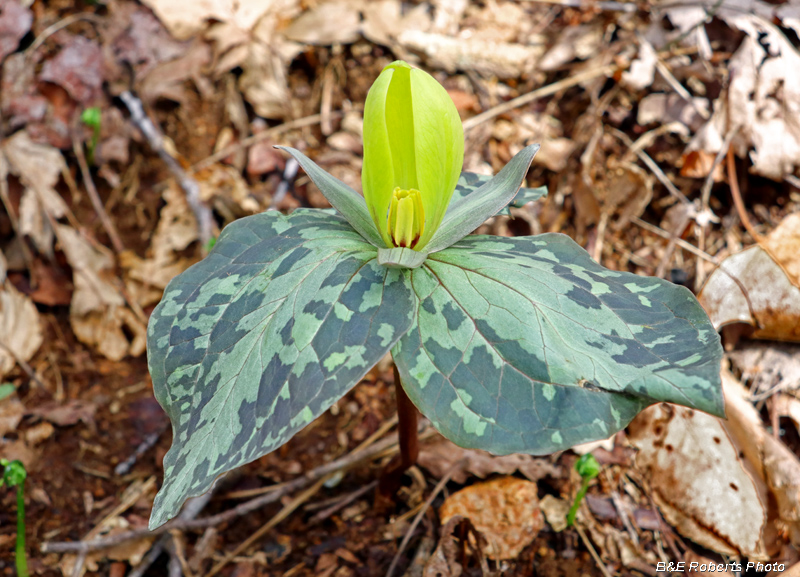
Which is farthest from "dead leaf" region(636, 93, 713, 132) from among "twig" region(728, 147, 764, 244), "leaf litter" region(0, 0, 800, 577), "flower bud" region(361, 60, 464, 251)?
"flower bud" region(361, 60, 464, 251)

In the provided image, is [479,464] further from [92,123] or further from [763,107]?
[92,123]

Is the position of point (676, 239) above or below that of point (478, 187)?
below

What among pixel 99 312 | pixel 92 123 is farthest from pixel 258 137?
pixel 99 312

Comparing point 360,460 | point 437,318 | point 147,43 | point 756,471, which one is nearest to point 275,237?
point 437,318

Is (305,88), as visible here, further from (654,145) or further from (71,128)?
(654,145)

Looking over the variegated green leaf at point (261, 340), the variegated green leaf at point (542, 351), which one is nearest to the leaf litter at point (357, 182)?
the variegated green leaf at point (542, 351)

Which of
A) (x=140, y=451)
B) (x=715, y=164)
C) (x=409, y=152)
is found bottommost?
(x=140, y=451)

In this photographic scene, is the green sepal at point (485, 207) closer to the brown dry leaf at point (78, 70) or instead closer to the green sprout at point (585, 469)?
the green sprout at point (585, 469)
